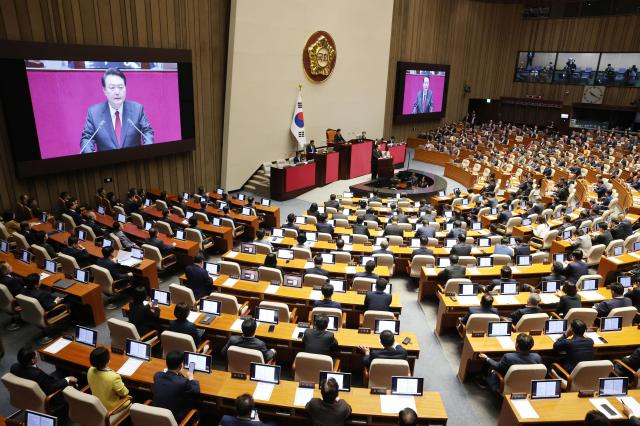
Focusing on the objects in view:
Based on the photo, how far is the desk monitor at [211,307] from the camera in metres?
6.19

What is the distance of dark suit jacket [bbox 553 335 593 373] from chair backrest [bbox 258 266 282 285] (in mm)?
4124

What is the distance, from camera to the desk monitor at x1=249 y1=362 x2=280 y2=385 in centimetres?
476

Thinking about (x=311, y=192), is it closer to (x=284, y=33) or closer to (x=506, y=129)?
(x=284, y=33)

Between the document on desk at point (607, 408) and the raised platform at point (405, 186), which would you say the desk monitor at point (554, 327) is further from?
the raised platform at point (405, 186)

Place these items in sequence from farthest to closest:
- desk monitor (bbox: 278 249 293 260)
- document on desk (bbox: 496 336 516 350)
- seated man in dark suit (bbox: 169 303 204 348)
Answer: desk monitor (bbox: 278 249 293 260) → document on desk (bbox: 496 336 516 350) → seated man in dark suit (bbox: 169 303 204 348)

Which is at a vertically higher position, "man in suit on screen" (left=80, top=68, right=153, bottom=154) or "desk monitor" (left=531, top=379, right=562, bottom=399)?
"man in suit on screen" (left=80, top=68, right=153, bottom=154)

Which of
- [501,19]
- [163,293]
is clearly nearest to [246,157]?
[163,293]

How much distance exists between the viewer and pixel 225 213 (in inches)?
452

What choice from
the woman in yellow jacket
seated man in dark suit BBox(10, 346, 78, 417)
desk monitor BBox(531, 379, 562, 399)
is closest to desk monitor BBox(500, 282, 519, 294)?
desk monitor BBox(531, 379, 562, 399)

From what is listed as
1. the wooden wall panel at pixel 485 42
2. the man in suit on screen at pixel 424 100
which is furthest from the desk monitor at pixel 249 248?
the man in suit on screen at pixel 424 100

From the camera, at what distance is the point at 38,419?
402 centimetres

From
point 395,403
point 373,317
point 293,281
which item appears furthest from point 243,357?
point 293,281

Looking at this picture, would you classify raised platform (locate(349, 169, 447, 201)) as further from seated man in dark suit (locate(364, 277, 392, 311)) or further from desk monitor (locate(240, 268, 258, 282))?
seated man in dark suit (locate(364, 277, 392, 311))

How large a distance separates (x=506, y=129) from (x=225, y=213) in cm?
2083
